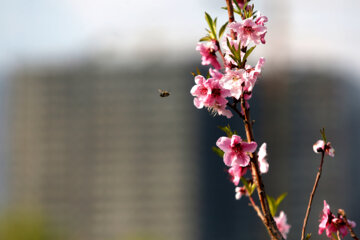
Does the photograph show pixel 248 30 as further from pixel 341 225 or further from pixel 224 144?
pixel 341 225

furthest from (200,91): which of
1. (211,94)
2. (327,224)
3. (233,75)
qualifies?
(327,224)

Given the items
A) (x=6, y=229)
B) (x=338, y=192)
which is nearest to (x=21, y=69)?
(x=338, y=192)

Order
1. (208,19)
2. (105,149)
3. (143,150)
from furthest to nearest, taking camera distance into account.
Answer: (105,149)
(143,150)
(208,19)

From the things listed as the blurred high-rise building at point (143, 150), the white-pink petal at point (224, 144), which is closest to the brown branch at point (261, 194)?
the white-pink petal at point (224, 144)

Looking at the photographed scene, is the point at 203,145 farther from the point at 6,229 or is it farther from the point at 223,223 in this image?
the point at 6,229

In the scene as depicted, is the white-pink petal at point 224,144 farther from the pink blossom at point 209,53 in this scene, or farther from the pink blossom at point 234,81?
the pink blossom at point 209,53

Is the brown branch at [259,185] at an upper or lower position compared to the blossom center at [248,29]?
lower
